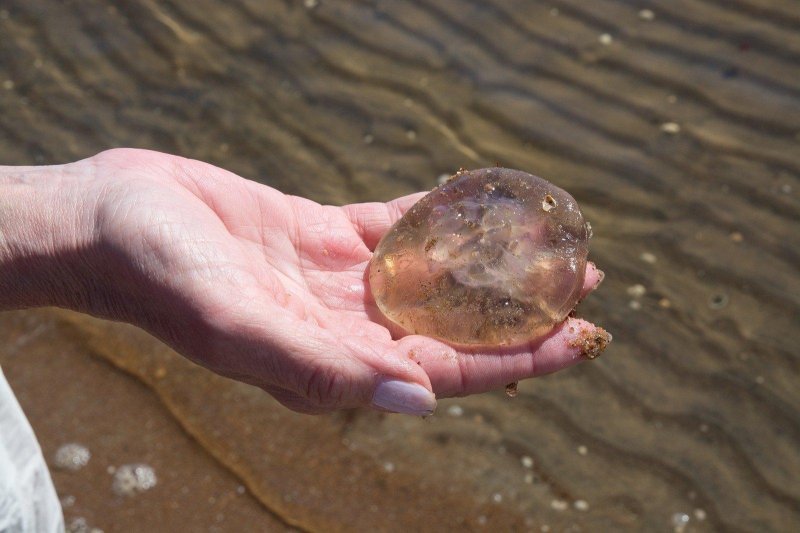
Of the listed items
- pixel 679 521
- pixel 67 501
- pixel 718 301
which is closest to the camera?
pixel 679 521

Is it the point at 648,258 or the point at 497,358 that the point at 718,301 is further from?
the point at 497,358

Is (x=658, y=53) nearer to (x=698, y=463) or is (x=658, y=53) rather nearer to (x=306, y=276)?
(x=698, y=463)

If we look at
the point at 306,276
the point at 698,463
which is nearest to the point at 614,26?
the point at 698,463

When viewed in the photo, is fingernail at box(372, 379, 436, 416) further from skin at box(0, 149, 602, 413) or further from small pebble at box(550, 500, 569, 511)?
small pebble at box(550, 500, 569, 511)

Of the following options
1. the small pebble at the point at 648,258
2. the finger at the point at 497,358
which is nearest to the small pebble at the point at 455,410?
the small pebble at the point at 648,258

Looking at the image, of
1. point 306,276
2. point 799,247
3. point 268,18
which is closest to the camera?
point 306,276

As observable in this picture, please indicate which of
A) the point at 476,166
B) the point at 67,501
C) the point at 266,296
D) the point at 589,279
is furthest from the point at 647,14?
the point at 67,501
